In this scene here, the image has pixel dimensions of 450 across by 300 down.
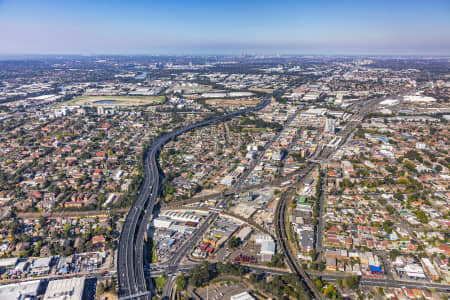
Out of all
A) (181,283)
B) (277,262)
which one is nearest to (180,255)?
(181,283)

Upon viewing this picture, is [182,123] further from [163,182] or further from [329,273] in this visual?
[329,273]

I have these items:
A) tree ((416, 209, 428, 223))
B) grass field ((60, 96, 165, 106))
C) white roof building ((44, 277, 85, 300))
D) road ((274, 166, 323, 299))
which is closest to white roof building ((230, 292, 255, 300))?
road ((274, 166, 323, 299))

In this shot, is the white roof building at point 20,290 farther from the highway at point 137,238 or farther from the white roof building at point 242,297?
the white roof building at point 242,297

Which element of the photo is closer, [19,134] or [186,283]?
[186,283]

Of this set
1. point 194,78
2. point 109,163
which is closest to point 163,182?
point 109,163

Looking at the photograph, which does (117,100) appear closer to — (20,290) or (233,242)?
(20,290)

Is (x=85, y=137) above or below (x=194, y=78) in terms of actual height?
below

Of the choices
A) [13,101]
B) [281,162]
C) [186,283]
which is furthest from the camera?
[13,101]
